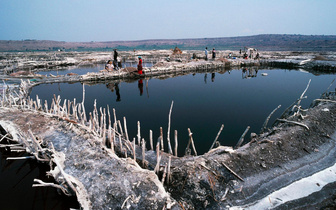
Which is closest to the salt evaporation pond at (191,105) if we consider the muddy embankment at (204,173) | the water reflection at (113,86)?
the water reflection at (113,86)

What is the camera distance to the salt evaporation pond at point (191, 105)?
680 cm

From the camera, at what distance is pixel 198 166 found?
12.1ft

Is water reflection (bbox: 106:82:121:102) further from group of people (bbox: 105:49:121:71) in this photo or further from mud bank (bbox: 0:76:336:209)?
mud bank (bbox: 0:76:336:209)

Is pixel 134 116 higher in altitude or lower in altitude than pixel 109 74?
lower

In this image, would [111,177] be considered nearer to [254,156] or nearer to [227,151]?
[227,151]

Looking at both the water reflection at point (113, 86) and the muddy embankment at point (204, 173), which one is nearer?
the muddy embankment at point (204, 173)

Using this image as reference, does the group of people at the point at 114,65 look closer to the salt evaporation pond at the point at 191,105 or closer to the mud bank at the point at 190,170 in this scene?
the salt evaporation pond at the point at 191,105

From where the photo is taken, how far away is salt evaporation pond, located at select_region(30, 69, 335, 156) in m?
6.80

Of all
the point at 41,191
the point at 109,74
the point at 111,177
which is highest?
the point at 109,74

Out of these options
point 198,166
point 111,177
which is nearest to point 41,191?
point 111,177

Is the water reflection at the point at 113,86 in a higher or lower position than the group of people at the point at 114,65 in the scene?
lower

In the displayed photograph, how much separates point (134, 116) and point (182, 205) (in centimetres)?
547

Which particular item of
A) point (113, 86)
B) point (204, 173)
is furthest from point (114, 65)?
point (204, 173)

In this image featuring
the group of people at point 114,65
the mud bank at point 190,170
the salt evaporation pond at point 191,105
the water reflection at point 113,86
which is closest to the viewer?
the mud bank at point 190,170
